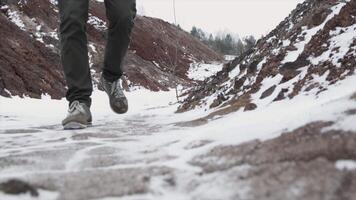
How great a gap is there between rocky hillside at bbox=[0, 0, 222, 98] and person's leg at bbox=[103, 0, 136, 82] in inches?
355

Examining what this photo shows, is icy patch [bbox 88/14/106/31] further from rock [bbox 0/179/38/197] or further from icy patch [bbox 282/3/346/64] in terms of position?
rock [bbox 0/179/38/197]

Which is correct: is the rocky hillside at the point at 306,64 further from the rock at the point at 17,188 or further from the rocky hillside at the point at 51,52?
the rocky hillside at the point at 51,52

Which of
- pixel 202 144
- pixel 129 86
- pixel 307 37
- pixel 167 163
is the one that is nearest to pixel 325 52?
pixel 307 37

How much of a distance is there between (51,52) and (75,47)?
2005cm

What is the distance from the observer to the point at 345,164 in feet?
5.44

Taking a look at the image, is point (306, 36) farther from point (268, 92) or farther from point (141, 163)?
point (141, 163)

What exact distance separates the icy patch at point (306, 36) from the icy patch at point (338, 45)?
56 centimetres

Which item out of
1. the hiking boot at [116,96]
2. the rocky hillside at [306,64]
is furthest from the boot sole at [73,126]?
the rocky hillside at [306,64]

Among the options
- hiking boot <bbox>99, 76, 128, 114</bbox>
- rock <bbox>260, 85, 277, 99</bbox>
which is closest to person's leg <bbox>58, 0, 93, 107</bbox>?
hiking boot <bbox>99, 76, 128, 114</bbox>

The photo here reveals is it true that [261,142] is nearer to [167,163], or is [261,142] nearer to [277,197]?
[167,163]

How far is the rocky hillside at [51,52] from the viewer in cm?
1619

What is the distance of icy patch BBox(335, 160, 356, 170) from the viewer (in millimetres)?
1617

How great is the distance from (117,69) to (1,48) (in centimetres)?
1305

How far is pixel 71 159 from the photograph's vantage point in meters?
2.51
